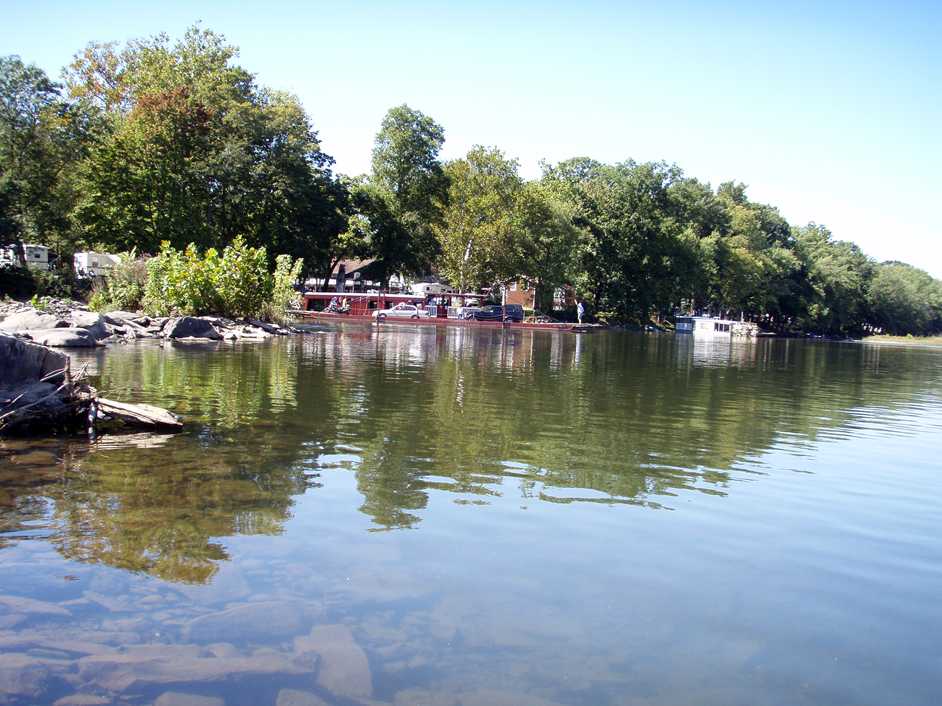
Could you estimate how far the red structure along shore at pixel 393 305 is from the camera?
60.3 meters

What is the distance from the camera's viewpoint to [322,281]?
95625 millimetres

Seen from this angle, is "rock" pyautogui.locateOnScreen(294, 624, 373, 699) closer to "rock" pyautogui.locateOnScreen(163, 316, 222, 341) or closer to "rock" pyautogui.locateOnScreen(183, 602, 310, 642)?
"rock" pyautogui.locateOnScreen(183, 602, 310, 642)

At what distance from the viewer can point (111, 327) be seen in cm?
2862

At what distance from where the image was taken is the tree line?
162 feet

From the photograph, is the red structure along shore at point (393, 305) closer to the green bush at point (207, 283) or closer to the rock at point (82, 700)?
the green bush at point (207, 283)

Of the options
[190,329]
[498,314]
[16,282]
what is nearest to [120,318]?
[190,329]

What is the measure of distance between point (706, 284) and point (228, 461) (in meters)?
91.8

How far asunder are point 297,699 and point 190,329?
2788 centimetres

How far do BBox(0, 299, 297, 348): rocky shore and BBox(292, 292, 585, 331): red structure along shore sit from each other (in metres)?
23.0

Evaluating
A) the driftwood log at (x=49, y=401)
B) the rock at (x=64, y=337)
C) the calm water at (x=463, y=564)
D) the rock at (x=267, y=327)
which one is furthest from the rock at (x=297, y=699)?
the rock at (x=267, y=327)

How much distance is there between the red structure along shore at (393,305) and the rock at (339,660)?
5431 centimetres

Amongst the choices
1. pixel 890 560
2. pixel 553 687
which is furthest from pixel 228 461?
pixel 890 560

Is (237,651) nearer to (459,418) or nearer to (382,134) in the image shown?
(459,418)

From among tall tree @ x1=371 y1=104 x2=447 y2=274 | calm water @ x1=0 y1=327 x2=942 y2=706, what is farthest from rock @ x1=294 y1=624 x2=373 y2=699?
tall tree @ x1=371 y1=104 x2=447 y2=274
